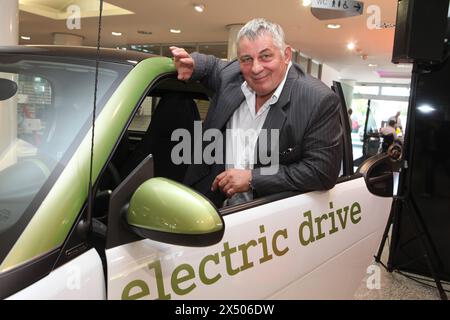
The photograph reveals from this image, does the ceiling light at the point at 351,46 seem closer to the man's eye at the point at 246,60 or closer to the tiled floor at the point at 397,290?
the tiled floor at the point at 397,290

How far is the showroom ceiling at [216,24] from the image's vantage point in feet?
20.5

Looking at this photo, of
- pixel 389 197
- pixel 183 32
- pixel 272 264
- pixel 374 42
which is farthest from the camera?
pixel 183 32

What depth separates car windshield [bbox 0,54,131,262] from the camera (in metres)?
0.81

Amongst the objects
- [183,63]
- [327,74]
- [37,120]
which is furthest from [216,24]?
[37,120]

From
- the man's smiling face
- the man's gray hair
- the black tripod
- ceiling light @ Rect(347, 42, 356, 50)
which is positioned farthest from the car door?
ceiling light @ Rect(347, 42, 356, 50)

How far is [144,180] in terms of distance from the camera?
0.86 meters

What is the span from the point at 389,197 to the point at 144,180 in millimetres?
1422

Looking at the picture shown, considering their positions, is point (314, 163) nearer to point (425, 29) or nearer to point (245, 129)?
point (245, 129)

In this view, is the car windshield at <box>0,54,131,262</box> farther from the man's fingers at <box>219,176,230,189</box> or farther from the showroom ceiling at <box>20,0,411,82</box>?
the showroom ceiling at <box>20,0,411,82</box>

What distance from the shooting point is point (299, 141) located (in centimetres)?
137

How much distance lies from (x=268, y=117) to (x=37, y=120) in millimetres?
751

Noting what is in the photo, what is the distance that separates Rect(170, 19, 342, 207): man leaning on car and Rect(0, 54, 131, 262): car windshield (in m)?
0.37
